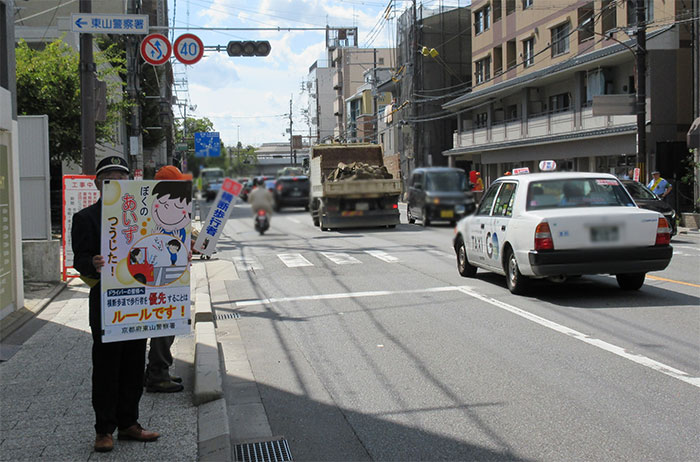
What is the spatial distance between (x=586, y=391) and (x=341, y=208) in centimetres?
449

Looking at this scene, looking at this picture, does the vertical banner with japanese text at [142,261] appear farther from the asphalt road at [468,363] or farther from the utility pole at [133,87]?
the utility pole at [133,87]

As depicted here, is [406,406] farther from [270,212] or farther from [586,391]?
[270,212]

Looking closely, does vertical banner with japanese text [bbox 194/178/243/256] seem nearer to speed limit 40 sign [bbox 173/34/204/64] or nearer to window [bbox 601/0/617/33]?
speed limit 40 sign [bbox 173/34/204/64]

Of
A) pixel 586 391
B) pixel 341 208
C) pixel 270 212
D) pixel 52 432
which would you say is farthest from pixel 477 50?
pixel 52 432

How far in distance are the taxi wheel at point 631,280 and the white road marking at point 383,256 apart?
6134mm

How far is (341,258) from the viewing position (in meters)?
17.9

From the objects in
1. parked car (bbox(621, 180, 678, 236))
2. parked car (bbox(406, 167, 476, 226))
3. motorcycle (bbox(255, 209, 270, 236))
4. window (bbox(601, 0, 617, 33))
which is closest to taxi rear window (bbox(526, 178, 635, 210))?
parked car (bbox(406, 167, 476, 226))

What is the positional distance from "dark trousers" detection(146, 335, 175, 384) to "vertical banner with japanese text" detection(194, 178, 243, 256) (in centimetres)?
436

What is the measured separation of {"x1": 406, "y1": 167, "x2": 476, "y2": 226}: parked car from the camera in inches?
122

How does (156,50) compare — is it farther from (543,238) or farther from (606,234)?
A: (606,234)

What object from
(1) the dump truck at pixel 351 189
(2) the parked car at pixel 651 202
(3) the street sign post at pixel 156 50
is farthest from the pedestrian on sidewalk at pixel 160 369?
(2) the parked car at pixel 651 202

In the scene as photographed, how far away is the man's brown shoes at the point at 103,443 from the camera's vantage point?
533 centimetres

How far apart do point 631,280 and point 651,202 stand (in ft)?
31.3

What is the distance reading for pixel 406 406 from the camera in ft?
21.5
